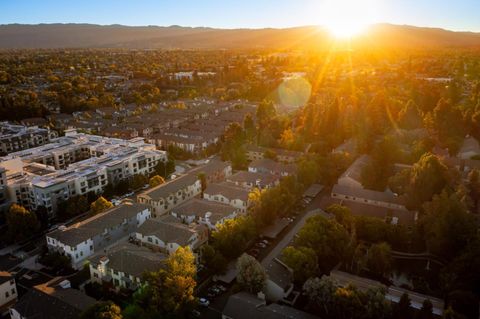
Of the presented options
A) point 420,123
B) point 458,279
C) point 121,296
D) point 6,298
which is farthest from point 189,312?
point 420,123

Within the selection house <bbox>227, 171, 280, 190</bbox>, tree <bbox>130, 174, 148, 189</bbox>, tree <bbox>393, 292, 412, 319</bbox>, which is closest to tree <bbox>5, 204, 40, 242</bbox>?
tree <bbox>130, 174, 148, 189</bbox>

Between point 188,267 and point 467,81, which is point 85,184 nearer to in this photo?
point 188,267

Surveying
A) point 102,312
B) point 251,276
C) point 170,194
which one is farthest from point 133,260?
point 170,194

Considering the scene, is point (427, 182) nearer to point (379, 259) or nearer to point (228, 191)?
point (379, 259)

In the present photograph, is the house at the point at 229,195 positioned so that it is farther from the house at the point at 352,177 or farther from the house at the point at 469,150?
the house at the point at 469,150

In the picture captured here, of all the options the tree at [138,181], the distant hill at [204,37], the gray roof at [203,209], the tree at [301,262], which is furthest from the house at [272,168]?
the distant hill at [204,37]
